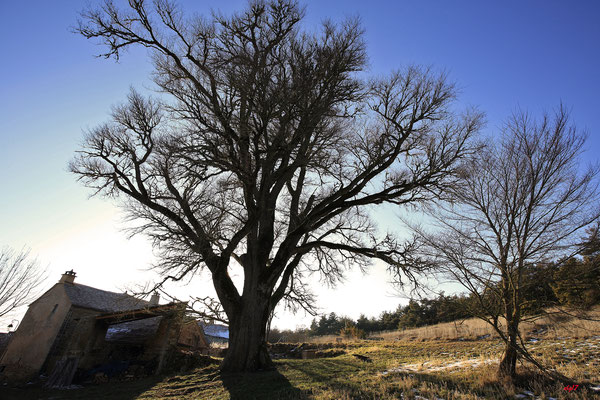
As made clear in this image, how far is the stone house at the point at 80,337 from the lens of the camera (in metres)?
14.7

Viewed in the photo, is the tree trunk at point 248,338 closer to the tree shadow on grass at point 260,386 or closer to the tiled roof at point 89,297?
the tree shadow on grass at point 260,386

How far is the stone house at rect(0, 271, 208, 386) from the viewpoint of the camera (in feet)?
48.3

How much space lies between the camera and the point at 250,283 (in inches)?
388

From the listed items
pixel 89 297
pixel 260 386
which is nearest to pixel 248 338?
pixel 260 386

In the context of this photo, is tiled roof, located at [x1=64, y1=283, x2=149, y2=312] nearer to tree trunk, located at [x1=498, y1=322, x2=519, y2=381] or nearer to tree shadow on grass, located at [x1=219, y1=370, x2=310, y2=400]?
tree shadow on grass, located at [x1=219, y1=370, x2=310, y2=400]

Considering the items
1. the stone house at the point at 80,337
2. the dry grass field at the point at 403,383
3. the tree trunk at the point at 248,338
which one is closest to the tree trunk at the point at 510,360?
the dry grass field at the point at 403,383

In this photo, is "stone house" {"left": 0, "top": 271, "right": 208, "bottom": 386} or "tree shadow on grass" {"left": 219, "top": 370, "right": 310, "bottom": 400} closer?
"tree shadow on grass" {"left": 219, "top": 370, "right": 310, "bottom": 400}

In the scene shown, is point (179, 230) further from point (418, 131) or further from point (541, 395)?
point (541, 395)

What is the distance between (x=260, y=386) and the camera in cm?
743

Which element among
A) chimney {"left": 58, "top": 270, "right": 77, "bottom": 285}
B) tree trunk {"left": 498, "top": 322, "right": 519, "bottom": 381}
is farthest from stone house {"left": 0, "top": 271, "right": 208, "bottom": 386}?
tree trunk {"left": 498, "top": 322, "right": 519, "bottom": 381}

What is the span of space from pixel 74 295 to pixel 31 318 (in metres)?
3.33

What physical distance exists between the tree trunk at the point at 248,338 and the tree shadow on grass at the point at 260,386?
13.3 inches

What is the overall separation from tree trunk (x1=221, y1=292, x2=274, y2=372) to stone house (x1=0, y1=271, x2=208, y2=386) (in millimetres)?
5769

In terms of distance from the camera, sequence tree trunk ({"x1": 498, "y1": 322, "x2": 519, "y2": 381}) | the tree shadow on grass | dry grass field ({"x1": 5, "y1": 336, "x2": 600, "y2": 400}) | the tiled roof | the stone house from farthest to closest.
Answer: the tiled roof → the stone house → tree trunk ({"x1": 498, "y1": 322, "x2": 519, "y2": 381}) → the tree shadow on grass → dry grass field ({"x1": 5, "y1": 336, "x2": 600, "y2": 400})
